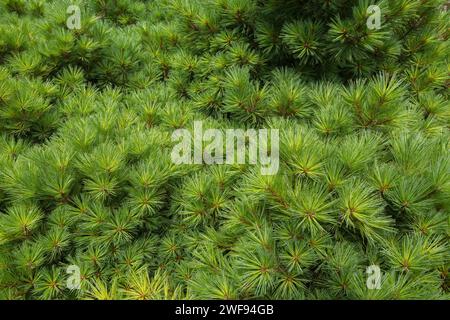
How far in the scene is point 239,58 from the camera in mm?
1807

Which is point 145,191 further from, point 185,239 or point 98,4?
point 98,4

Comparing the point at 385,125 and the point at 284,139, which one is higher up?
the point at 385,125

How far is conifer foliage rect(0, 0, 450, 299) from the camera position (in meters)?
1.09

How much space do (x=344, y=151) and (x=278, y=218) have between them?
28cm

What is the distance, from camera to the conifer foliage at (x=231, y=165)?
1087 mm

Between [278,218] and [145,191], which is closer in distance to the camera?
[278,218]

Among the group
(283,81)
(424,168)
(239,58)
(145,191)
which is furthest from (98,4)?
(424,168)

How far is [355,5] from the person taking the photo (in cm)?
157

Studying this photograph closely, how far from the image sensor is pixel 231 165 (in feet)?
4.34

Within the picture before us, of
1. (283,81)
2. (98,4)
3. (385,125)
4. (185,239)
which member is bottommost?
(185,239)

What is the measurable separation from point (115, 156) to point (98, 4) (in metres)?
1.74

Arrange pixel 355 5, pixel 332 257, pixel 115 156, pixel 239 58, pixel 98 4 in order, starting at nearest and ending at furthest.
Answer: pixel 332 257
pixel 115 156
pixel 355 5
pixel 239 58
pixel 98 4

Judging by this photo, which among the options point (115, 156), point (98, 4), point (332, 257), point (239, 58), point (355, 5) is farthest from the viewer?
point (98, 4)

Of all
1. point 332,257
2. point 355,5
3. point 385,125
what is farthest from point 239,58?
point 332,257
